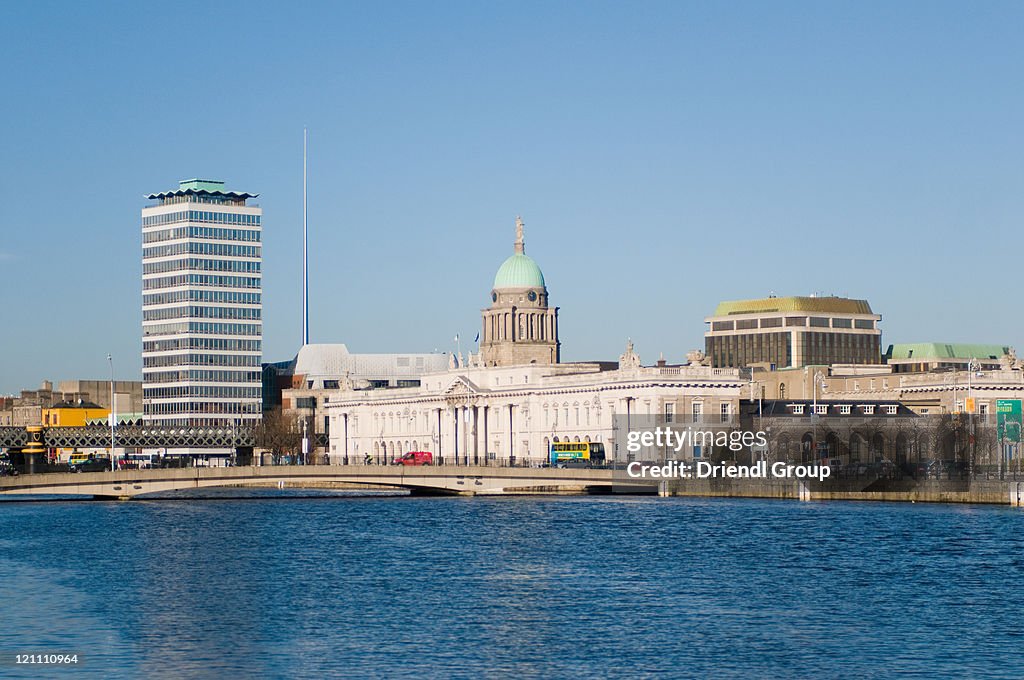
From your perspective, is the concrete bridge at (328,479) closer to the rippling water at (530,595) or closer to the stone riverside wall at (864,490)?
the stone riverside wall at (864,490)

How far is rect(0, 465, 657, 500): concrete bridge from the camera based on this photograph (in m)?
158

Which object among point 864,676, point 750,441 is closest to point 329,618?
point 864,676

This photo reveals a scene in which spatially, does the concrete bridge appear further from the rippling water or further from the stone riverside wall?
the rippling water

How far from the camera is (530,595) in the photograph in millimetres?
81875

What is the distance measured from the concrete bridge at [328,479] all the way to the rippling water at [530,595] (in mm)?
22947

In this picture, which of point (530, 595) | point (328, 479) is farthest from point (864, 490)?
point (530, 595)

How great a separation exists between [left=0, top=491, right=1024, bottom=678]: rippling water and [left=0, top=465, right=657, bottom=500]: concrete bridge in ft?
75.3

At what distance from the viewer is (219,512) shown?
149 meters

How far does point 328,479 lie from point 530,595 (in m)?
84.2

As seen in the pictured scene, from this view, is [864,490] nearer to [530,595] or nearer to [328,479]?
[328,479]

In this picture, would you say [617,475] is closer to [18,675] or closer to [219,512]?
[219,512]

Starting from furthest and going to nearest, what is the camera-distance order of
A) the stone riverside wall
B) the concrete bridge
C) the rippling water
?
the concrete bridge → the stone riverside wall → the rippling water

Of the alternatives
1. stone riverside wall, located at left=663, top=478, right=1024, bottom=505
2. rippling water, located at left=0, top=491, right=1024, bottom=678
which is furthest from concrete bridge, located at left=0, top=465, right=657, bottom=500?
rippling water, located at left=0, top=491, right=1024, bottom=678

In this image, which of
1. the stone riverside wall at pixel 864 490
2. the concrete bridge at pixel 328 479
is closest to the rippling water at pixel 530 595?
the stone riverside wall at pixel 864 490
